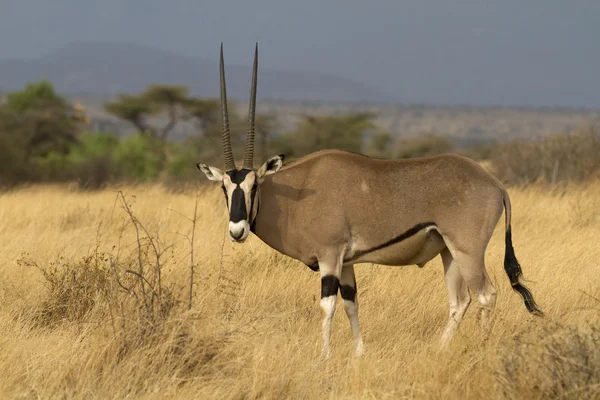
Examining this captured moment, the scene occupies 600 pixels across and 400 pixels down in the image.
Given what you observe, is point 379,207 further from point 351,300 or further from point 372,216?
point 351,300

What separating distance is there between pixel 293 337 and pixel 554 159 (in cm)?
1537

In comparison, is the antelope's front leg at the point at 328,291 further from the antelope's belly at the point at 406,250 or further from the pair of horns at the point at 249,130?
the pair of horns at the point at 249,130

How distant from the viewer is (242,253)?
31.9 ft

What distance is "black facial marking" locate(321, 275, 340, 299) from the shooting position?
263 inches

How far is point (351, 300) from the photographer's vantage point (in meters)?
6.98

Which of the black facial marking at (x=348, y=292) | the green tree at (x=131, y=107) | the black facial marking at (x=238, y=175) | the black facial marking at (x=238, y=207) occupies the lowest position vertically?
the green tree at (x=131, y=107)

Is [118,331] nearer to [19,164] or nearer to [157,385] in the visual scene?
[157,385]

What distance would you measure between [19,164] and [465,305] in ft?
87.3

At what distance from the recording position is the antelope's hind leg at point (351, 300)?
6812mm

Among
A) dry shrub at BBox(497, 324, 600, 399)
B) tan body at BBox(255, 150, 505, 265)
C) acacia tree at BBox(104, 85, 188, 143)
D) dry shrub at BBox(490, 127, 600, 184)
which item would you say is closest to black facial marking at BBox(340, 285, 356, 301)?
Answer: tan body at BBox(255, 150, 505, 265)

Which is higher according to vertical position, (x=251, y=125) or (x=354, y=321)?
(x=251, y=125)

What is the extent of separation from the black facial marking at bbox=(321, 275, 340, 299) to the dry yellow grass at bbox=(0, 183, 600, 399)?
0.38 meters

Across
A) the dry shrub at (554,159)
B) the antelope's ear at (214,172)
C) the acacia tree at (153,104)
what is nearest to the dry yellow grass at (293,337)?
the antelope's ear at (214,172)

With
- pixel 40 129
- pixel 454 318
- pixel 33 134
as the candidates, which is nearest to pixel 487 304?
pixel 454 318
